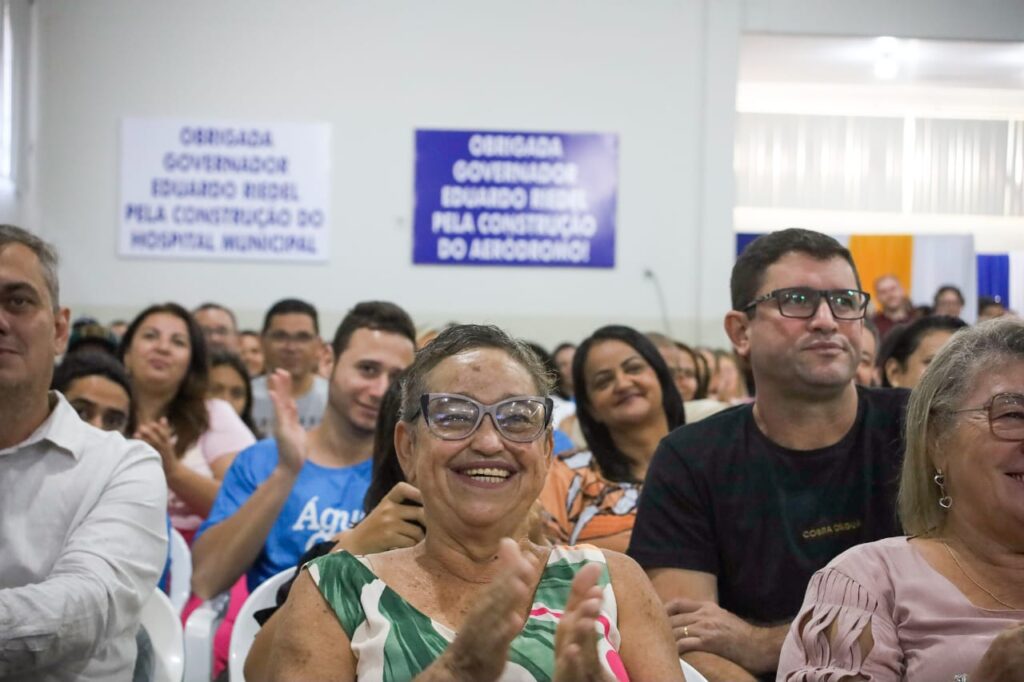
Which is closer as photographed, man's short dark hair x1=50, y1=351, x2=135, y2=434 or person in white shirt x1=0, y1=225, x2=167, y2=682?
person in white shirt x1=0, y1=225, x2=167, y2=682

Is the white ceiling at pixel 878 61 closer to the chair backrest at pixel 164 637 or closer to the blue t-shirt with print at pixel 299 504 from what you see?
the blue t-shirt with print at pixel 299 504

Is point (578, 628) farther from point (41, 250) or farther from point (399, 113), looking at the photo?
point (399, 113)

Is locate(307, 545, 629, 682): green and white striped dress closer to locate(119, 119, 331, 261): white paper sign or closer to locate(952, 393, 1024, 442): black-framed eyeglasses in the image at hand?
locate(952, 393, 1024, 442): black-framed eyeglasses

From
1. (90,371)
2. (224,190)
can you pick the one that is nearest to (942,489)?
(90,371)

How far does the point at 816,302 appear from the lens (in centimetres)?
261

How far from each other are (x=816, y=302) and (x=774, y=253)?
18 cm

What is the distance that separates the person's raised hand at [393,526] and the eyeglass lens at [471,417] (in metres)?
0.23

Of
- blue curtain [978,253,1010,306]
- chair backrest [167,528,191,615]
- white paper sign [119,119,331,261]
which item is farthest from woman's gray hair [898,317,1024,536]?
blue curtain [978,253,1010,306]

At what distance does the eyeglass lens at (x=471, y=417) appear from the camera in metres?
1.85

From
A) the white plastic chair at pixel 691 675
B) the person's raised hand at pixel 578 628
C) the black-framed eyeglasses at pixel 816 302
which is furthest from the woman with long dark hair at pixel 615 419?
the person's raised hand at pixel 578 628

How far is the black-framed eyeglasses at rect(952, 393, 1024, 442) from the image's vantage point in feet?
6.26

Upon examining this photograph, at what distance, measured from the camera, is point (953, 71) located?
967 cm

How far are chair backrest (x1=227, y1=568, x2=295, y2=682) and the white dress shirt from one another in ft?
0.68

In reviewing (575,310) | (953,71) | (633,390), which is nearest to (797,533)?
(633,390)
